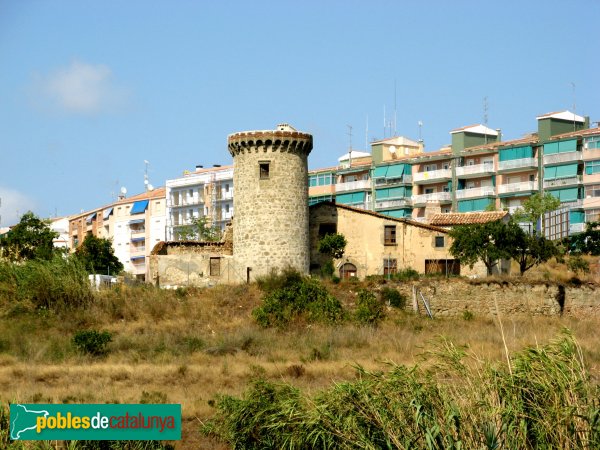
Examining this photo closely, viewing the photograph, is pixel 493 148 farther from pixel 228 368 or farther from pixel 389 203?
pixel 228 368

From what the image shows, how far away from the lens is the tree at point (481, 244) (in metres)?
44.0

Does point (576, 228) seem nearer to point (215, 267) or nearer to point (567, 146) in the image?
point (567, 146)

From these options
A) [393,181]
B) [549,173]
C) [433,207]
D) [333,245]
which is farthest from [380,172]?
[333,245]

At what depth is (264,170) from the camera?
44.0 metres

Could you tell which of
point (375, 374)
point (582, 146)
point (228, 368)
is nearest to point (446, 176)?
point (582, 146)

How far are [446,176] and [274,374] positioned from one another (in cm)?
4962

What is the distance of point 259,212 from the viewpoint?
43344mm

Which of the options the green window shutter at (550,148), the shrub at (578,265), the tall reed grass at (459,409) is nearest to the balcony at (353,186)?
the green window shutter at (550,148)

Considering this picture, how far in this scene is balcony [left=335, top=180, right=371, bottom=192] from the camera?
83.3 m

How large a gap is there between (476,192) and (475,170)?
1.55 m

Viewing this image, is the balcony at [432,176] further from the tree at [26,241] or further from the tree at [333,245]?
the tree at [333,245]

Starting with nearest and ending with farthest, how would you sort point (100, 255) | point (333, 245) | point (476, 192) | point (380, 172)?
1. point (333, 245)
2. point (100, 255)
3. point (476, 192)
4. point (380, 172)

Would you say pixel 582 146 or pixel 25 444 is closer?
pixel 25 444
